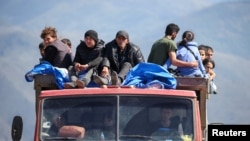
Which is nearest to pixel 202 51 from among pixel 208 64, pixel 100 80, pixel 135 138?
pixel 208 64

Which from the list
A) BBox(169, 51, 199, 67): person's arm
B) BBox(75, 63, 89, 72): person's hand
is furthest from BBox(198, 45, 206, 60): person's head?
BBox(75, 63, 89, 72): person's hand

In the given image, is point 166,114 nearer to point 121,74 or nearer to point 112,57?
point 121,74

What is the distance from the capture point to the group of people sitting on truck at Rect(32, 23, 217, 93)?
17.0 m

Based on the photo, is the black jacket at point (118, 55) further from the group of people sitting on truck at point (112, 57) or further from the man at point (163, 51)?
the man at point (163, 51)

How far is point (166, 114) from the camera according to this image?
1591 centimetres

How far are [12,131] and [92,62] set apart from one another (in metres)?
1.80

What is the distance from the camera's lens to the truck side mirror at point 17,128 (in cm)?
1625

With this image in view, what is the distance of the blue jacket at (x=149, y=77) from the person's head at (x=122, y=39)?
0.69m

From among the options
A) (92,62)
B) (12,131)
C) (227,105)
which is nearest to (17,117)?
(12,131)

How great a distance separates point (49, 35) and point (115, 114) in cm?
294

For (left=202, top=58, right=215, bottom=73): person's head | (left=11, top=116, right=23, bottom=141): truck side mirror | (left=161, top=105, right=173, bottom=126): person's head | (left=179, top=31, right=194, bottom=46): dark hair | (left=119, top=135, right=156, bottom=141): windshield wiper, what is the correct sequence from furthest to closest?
(left=202, top=58, right=215, bottom=73): person's head < (left=179, top=31, right=194, bottom=46): dark hair < (left=11, top=116, right=23, bottom=141): truck side mirror < (left=161, top=105, right=173, bottom=126): person's head < (left=119, top=135, right=156, bottom=141): windshield wiper

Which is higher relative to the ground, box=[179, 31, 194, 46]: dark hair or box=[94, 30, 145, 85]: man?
box=[179, 31, 194, 46]: dark hair

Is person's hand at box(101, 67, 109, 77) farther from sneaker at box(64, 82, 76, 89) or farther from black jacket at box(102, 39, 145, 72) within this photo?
sneaker at box(64, 82, 76, 89)

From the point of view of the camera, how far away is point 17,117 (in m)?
16.3
